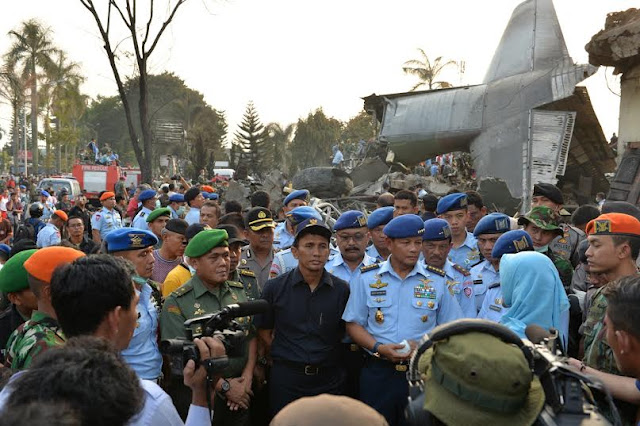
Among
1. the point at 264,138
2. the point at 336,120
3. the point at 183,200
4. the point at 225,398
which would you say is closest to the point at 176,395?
the point at 225,398

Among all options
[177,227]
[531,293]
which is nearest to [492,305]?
[531,293]

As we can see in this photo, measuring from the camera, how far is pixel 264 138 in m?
58.6

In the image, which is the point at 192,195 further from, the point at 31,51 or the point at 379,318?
the point at 31,51

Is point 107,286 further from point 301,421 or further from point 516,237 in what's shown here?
point 516,237

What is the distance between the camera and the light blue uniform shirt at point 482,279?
498 cm

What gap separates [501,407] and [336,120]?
52043mm

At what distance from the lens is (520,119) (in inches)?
694

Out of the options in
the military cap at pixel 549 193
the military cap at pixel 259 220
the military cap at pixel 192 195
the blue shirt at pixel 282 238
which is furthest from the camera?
the military cap at pixel 192 195

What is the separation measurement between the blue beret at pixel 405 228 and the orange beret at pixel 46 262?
216 cm

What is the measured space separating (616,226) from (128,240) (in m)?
3.39

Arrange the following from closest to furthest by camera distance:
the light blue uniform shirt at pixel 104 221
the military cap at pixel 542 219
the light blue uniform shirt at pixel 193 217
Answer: the military cap at pixel 542 219 < the light blue uniform shirt at pixel 193 217 < the light blue uniform shirt at pixel 104 221

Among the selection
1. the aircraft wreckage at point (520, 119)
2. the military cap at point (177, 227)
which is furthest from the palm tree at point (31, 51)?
the military cap at point (177, 227)

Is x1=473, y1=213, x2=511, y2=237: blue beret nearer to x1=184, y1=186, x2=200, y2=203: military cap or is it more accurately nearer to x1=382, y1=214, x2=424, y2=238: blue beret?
x1=382, y1=214, x2=424, y2=238: blue beret

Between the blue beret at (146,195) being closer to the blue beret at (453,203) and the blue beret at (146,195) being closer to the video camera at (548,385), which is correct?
the blue beret at (453,203)
